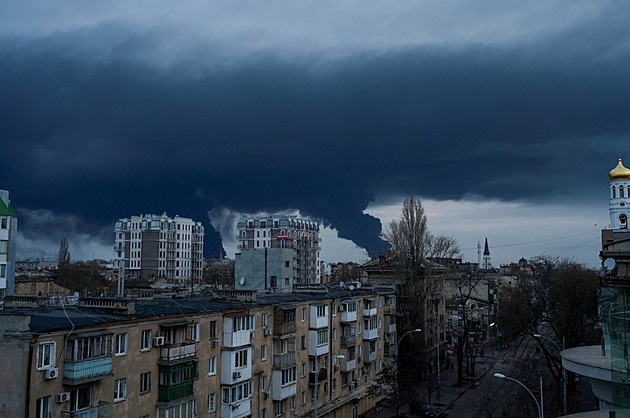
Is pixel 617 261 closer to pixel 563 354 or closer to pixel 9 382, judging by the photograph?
pixel 563 354

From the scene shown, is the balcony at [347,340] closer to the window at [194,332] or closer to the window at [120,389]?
the window at [194,332]

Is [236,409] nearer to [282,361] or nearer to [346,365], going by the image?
[282,361]

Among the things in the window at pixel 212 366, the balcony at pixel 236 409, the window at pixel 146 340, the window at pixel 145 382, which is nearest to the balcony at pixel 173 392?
the window at pixel 145 382

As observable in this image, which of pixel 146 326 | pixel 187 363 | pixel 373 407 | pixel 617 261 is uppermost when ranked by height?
pixel 617 261

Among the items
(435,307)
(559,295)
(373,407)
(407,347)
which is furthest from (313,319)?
(435,307)

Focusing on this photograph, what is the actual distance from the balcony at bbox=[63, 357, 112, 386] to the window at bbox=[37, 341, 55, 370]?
72 centimetres

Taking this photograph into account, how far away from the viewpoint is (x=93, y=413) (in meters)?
23.0

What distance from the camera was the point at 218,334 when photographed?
31.6 m

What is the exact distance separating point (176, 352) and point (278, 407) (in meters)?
12.3

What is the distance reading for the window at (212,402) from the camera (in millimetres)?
30828

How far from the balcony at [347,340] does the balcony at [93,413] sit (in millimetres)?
25711

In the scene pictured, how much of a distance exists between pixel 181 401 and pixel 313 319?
15798 mm

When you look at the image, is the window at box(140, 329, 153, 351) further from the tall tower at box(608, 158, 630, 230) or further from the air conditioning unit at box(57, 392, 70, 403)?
the tall tower at box(608, 158, 630, 230)

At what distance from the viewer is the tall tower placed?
100 metres
